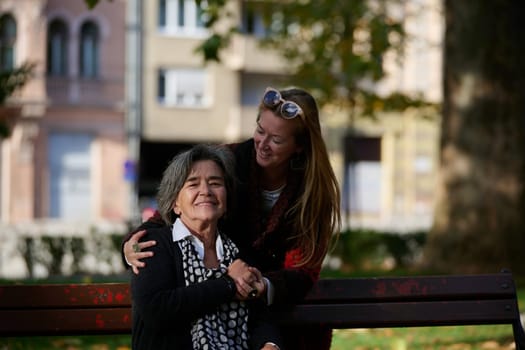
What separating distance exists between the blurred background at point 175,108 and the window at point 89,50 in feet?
0.20

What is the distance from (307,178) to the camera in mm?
4688

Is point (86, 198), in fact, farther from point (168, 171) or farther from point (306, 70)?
point (168, 171)

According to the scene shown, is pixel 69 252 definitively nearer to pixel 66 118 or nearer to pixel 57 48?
pixel 66 118

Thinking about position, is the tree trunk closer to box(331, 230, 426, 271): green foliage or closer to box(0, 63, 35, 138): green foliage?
box(331, 230, 426, 271): green foliage

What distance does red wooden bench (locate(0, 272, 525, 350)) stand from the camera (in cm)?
484

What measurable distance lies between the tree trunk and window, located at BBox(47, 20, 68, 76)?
25.8 m

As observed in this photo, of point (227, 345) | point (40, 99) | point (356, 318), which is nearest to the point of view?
point (227, 345)

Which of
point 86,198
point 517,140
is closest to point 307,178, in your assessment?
point 517,140

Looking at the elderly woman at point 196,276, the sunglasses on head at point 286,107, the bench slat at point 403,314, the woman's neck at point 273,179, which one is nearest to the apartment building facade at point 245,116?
the bench slat at point 403,314

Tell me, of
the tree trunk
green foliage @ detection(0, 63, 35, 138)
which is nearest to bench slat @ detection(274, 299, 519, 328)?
green foliage @ detection(0, 63, 35, 138)

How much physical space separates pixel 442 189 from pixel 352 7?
5.48 meters

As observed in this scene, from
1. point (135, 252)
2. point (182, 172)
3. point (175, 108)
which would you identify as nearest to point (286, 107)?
point (182, 172)

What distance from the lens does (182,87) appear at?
39.7 meters

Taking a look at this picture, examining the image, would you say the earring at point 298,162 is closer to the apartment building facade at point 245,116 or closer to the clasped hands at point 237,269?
the clasped hands at point 237,269
